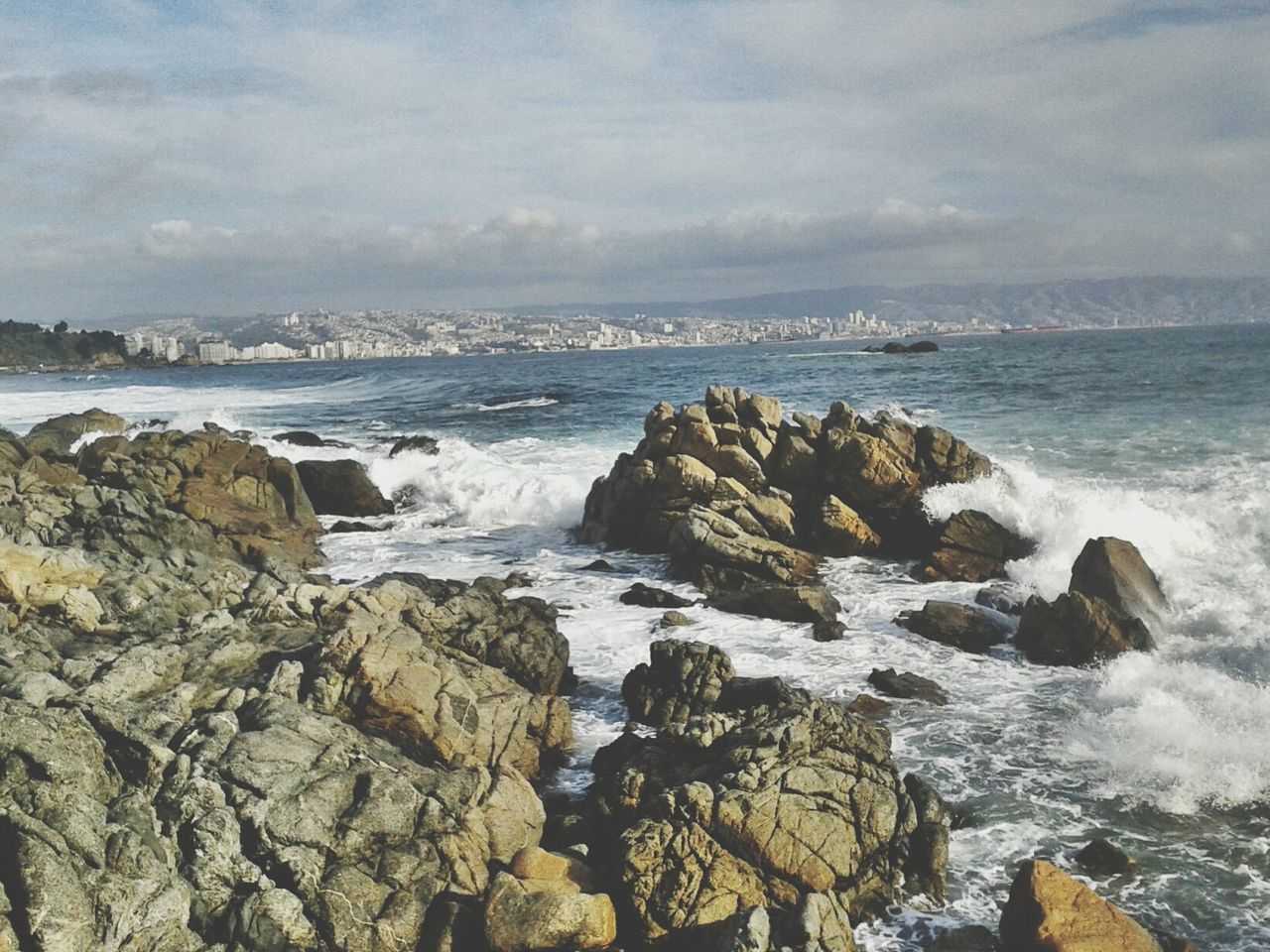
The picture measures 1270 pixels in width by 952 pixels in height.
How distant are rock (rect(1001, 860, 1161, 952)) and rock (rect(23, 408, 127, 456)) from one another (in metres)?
30.9

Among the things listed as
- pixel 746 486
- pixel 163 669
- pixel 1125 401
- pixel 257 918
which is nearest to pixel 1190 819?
pixel 257 918

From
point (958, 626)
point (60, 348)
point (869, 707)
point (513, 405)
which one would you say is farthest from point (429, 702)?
point (60, 348)

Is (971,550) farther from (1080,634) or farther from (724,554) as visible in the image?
(724,554)

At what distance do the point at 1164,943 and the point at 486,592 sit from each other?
399 inches

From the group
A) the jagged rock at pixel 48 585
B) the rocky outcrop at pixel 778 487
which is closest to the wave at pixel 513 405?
the rocky outcrop at pixel 778 487

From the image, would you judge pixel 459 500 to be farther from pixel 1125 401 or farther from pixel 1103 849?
pixel 1125 401

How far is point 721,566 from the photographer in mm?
19922

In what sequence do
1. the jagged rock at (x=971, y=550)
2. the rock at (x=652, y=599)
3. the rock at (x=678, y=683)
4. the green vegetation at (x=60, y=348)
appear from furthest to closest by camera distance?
1. the green vegetation at (x=60, y=348)
2. the jagged rock at (x=971, y=550)
3. the rock at (x=652, y=599)
4. the rock at (x=678, y=683)

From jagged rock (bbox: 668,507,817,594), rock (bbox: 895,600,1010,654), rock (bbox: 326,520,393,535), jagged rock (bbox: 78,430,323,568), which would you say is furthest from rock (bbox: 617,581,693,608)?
rock (bbox: 326,520,393,535)

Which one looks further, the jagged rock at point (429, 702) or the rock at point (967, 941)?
the jagged rock at point (429, 702)

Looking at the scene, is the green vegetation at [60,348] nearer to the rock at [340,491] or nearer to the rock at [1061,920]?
the rock at [340,491]

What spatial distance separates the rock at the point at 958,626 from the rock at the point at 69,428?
88.5ft

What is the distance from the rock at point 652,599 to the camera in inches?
731

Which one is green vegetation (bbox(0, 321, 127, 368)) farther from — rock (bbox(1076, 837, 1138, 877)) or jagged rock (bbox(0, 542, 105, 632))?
rock (bbox(1076, 837, 1138, 877))
